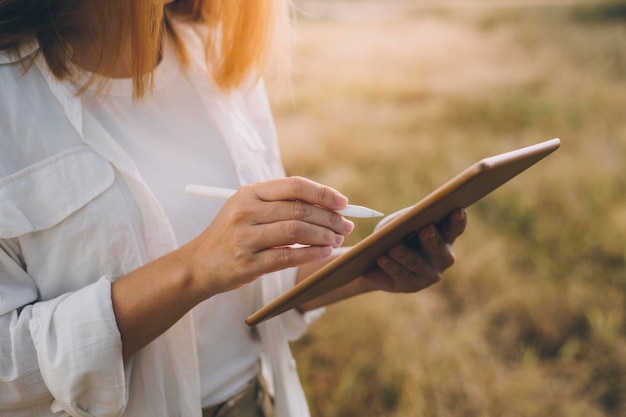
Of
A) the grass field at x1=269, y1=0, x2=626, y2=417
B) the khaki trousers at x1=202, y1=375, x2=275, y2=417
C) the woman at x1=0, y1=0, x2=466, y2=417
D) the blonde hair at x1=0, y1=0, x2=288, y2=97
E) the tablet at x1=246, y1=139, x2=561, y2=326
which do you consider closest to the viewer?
the tablet at x1=246, y1=139, x2=561, y2=326

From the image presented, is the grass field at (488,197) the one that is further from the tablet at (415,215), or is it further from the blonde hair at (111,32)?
the tablet at (415,215)

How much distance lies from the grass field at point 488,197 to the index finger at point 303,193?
2.22ft

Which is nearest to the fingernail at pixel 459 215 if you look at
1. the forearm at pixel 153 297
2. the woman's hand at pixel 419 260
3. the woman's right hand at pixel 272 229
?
the woman's hand at pixel 419 260

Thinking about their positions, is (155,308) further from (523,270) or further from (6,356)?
(523,270)

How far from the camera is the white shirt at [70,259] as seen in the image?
0.77 meters

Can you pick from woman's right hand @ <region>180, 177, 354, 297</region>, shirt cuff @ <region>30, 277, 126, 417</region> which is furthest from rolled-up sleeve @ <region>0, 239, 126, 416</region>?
woman's right hand @ <region>180, 177, 354, 297</region>

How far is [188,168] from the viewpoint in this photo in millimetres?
987

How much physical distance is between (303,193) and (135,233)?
31cm

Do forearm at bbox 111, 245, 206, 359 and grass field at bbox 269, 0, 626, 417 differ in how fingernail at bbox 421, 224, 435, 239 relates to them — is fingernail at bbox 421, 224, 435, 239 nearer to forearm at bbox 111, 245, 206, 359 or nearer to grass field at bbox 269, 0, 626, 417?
forearm at bbox 111, 245, 206, 359

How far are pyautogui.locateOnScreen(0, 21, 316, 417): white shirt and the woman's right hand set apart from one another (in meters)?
0.18

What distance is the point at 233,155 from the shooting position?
41.5 inches

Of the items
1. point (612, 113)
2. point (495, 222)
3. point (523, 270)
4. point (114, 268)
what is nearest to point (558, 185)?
point (495, 222)

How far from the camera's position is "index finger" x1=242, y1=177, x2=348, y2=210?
2.26ft

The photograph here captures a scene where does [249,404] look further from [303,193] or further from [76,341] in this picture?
[303,193]
